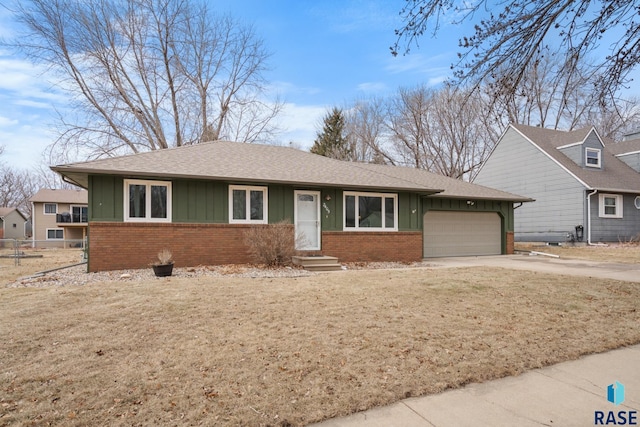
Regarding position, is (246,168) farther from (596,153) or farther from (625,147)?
(625,147)

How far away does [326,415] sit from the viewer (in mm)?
2832

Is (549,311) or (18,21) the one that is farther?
(18,21)

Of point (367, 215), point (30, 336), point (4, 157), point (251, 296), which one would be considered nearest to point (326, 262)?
point (367, 215)

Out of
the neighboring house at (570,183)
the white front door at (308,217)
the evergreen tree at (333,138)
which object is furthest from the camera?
the evergreen tree at (333,138)

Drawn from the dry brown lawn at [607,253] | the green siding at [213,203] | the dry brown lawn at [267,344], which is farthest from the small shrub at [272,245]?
the dry brown lawn at [607,253]

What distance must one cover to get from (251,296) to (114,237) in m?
5.85

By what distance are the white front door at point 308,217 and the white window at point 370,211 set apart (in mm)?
1034

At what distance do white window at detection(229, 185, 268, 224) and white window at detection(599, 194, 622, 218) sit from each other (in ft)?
58.8

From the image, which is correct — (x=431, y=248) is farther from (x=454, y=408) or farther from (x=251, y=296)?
(x=454, y=408)

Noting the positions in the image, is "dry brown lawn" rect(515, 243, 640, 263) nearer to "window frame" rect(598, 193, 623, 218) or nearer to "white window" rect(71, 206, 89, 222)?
"window frame" rect(598, 193, 623, 218)

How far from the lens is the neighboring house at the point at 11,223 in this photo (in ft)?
142

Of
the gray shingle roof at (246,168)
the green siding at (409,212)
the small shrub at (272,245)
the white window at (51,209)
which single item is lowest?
the small shrub at (272,245)

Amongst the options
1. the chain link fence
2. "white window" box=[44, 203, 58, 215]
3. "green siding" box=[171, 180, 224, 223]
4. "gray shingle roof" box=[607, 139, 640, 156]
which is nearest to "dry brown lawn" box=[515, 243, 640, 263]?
"gray shingle roof" box=[607, 139, 640, 156]

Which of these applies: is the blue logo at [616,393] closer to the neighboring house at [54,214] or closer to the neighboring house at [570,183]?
the neighboring house at [570,183]
